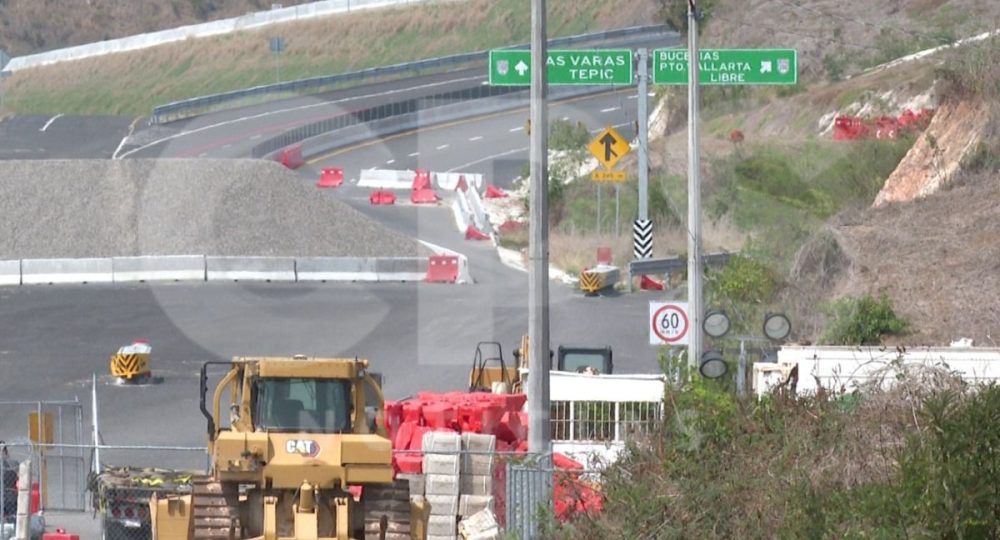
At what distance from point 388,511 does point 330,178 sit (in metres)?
46.0

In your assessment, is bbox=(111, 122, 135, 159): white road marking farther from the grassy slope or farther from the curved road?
the curved road

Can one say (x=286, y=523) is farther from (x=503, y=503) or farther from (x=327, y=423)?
(x=503, y=503)

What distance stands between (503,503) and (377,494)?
2.77m

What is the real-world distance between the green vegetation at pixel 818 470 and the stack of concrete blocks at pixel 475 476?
220cm

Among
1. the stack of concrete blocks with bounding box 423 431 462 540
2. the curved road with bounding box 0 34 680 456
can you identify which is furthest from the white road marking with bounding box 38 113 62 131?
the stack of concrete blocks with bounding box 423 431 462 540

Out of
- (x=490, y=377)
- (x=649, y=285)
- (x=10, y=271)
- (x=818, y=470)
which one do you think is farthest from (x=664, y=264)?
(x=10, y=271)

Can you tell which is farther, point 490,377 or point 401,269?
point 401,269

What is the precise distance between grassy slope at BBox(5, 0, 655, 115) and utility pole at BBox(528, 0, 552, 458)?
69.6m

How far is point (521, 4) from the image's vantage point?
94688mm

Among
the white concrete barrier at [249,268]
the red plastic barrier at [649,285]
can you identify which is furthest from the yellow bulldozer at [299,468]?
the white concrete barrier at [249,268]

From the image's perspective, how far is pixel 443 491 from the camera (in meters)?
19.5

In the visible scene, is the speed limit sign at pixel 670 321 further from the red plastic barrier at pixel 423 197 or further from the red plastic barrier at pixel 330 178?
the red plastic barrier at pixel 330 178

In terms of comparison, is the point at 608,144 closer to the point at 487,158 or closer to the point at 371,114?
the point at 487,158

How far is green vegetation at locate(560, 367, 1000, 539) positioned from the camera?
11.9 meters
